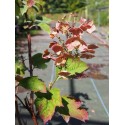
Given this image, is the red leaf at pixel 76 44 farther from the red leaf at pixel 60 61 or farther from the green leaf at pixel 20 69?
the green leaf at pixel 20 69

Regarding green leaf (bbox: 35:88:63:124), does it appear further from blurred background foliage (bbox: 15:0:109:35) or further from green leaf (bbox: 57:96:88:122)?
blurred background foliage (bbox: 15:0:109:35)

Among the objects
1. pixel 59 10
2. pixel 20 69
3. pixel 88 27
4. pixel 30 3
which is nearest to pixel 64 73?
pixel 88 27

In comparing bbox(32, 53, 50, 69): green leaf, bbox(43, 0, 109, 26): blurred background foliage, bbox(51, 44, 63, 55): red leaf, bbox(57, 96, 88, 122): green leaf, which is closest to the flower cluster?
bbox(51, 44, 63, 55): red leaf

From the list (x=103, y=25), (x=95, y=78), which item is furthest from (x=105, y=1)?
(x=95, y=78)

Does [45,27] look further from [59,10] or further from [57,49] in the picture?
[59,10]

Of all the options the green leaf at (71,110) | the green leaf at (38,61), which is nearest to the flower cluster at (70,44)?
the green leaf at (71,110)
